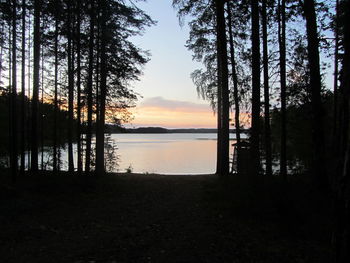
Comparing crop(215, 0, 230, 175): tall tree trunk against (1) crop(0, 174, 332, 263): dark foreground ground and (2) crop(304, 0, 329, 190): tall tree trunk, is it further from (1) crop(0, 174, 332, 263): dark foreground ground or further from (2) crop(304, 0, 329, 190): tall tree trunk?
(1) crop(0, 174, 332, 263): dark foreground ground

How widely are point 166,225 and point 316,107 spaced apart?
532 cm

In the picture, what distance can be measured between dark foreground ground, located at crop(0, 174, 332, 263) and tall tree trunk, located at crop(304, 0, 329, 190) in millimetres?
673

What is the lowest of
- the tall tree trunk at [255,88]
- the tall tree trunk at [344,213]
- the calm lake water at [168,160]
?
the calm lake water at [168,160]

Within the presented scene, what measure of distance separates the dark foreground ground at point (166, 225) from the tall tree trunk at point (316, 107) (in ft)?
2.21

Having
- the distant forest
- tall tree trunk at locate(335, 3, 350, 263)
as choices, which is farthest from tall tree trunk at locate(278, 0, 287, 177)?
tall tree trunk at locate(335, 3, 350, 263)

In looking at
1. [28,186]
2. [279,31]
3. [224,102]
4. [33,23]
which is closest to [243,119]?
[224,102]

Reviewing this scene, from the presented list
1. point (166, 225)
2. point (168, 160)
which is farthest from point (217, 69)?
point (168, 160)

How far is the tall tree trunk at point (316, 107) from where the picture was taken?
24.7 ft

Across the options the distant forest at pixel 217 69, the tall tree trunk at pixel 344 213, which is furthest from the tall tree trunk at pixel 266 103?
the tall tree trunk at pixel 344 213

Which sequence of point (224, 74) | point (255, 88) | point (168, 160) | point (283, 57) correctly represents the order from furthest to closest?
point (168, 160), point (224, 74), point (283, 57), point (255, 88)

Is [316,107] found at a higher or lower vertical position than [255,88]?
lower

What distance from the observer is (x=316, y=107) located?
755 cm

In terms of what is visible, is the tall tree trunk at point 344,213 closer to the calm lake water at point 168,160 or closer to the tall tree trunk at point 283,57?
the tall tree trunk at point 283,57

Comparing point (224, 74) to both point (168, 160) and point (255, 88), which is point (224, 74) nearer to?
point (255, 88)
